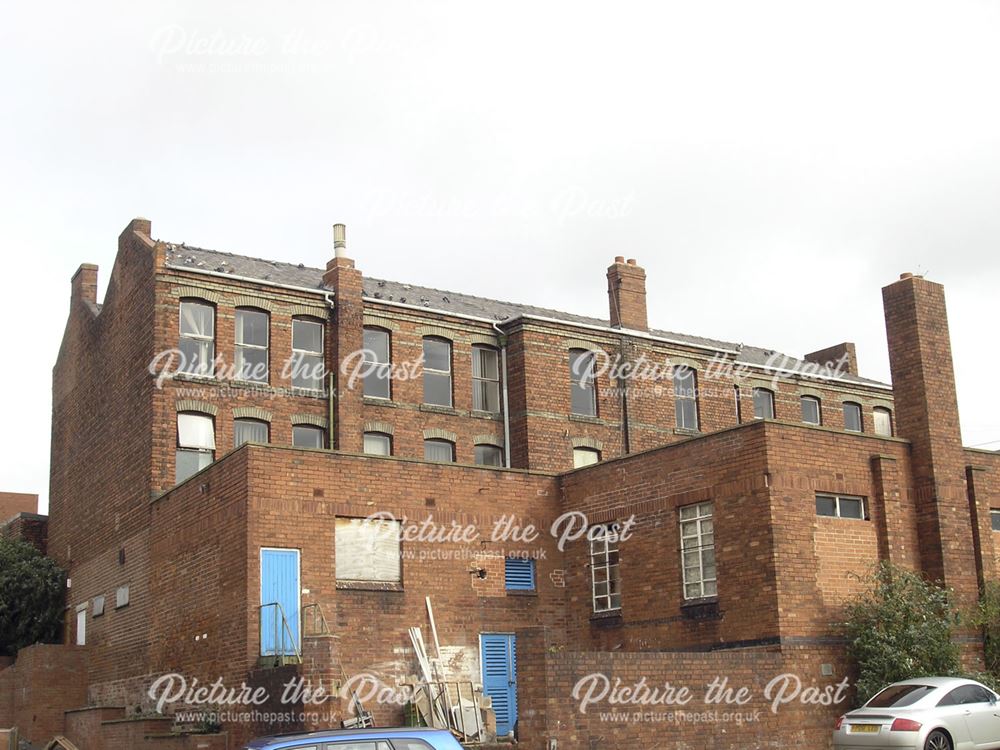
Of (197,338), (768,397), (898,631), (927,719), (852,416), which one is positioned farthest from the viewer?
(852,416)

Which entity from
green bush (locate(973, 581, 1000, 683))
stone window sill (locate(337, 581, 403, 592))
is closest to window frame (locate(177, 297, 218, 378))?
stone window sill (locate(337, 581, 403, 592))

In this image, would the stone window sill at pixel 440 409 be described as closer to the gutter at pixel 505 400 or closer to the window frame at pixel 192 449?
the gutter at pixel 505 400

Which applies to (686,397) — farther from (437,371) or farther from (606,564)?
(606,564)

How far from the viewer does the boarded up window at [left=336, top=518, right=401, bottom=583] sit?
24.2m

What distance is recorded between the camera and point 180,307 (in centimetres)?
3048

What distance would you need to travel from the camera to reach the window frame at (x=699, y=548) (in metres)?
23.2

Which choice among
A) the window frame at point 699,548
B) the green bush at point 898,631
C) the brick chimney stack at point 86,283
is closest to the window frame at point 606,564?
the window frame at point 699,548

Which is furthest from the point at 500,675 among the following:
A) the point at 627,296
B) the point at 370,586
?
the point at 627,296

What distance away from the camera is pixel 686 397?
121ft

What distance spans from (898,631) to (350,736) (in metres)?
12.3

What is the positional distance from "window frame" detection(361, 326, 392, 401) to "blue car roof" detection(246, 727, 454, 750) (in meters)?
19.3

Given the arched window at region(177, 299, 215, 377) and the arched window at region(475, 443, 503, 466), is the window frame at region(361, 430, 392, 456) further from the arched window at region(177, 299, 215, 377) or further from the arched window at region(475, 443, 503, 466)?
the arched window at region(177, 299, 215, 377)

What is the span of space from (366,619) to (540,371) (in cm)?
1187

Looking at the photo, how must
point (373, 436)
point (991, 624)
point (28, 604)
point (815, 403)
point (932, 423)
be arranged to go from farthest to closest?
point (815, 403), point (28, 604), point (373, 436), point (932, 423), point (991, 624)
